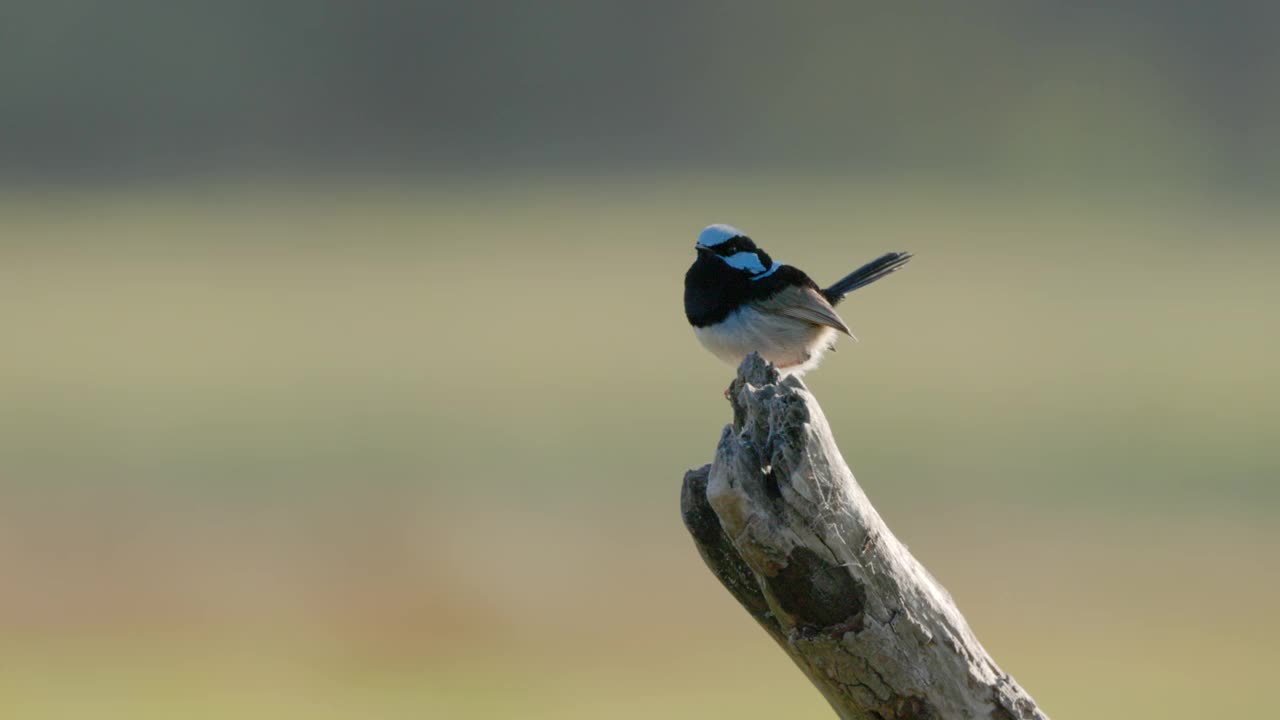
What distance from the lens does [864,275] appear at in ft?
19.1

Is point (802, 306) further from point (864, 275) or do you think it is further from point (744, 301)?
point (864, 275)

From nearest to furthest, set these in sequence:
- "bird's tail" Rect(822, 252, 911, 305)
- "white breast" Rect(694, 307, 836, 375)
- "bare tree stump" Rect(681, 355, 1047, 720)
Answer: "bare tree stump" Rect(681, 355, 1047, 720) < "white breast" Rect(694, 307, 836, 375) < "bird's tail" Rect(822, 252, 911, 305)

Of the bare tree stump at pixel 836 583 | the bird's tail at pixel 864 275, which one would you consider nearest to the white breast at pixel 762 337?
the bird's tail at pixel 864 275

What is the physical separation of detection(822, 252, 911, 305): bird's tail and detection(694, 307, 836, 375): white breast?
1.98 ft

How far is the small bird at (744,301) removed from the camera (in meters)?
4.64

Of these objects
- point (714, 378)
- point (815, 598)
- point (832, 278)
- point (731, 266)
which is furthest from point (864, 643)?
point (832, 278)

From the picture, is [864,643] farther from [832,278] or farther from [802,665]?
[832,278]

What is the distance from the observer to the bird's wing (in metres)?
4.68

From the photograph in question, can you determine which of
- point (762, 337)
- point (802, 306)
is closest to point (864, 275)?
point (802, 306)

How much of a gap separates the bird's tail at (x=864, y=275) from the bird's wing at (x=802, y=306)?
2.17 ft

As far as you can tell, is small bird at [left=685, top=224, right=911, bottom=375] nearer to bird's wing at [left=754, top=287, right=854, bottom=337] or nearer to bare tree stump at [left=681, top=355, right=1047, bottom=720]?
bird's wing at [left=754, top=287, right=854, bottom=337]

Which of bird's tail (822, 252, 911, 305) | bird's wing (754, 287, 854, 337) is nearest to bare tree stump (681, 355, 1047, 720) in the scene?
bird's wing (754, 287, 854, 337)

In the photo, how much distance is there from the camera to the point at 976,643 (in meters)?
2.19

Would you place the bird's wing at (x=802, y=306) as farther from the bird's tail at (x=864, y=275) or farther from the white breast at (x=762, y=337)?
the bird's tail at (x=864, y=275)
